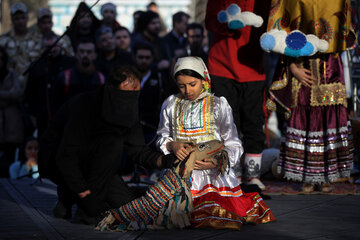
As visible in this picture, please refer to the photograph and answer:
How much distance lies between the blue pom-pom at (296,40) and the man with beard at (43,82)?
146 inches

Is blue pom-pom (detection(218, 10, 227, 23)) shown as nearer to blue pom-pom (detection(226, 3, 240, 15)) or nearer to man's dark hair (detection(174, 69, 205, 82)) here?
blue pom-pom (detection(226, 3, 240, 15))

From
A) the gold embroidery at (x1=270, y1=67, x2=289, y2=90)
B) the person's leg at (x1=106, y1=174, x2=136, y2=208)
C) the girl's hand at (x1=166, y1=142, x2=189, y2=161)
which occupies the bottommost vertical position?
the person's leg at (x1=106, y1=174, x2=136, y2=208)

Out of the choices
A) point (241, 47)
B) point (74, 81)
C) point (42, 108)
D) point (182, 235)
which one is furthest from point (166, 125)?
point (42, 108)

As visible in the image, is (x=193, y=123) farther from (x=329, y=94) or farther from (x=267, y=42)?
(x=329, y=94)

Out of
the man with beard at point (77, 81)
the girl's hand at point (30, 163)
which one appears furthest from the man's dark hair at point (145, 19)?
the girl's hand at point (30, 163)

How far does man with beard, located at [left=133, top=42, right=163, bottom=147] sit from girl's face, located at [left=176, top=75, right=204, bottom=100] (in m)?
3.13

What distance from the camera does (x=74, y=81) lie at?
305 inches

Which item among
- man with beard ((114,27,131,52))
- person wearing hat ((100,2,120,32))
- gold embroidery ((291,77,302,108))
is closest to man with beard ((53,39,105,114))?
man with beard ((114,27,131,52))

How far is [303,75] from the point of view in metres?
6.12

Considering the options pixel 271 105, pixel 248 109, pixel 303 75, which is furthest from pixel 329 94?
pixel 248 109

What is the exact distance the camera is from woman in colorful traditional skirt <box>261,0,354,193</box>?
235 inches

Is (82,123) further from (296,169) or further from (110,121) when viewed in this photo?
(296,169)

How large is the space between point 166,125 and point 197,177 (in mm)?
510

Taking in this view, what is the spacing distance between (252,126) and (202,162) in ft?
5.33
